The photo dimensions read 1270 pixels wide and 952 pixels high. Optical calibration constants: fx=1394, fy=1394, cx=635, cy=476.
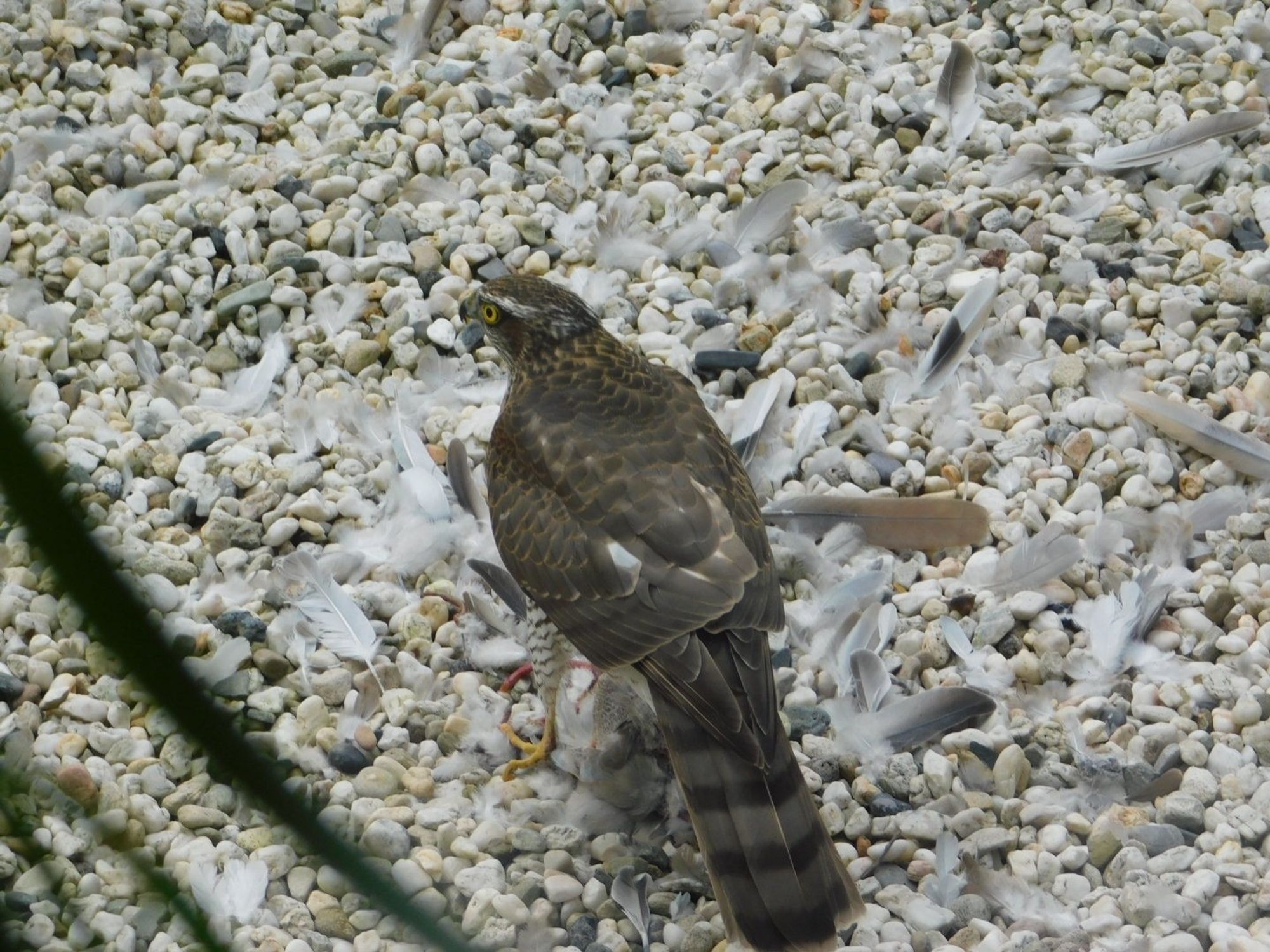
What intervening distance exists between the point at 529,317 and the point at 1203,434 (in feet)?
5.86

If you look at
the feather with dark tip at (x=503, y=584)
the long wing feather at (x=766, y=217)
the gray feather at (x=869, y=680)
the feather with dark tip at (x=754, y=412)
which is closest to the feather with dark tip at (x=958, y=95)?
the long wing feather at (x=766, y=217)

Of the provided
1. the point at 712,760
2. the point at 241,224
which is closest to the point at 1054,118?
the point at 241,224

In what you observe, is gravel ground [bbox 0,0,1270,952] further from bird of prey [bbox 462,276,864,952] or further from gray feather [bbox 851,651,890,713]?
bird of prey [bbox 462,276,864,952]

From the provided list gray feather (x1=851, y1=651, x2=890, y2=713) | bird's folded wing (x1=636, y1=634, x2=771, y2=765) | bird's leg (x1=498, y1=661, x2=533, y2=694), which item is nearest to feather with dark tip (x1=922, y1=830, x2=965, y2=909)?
gray feather (x1=851, y1=651, x2=890, y2=713)

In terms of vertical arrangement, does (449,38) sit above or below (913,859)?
above

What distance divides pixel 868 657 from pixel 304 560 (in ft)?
4.53

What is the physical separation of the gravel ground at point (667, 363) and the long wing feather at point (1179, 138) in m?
0.06

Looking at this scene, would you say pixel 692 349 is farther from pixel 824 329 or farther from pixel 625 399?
pixel 625 399

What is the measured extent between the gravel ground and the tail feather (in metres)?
0.32

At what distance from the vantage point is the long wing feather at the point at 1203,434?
11.7 ft

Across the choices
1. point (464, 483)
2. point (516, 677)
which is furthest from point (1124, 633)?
point (464, 483)

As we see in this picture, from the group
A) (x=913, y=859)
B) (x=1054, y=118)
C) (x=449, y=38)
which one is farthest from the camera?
(x=449, y=38)

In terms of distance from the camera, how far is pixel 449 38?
16.5 feet

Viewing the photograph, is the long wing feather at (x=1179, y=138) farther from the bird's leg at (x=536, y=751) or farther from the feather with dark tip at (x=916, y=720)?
the bird's leg at (x=536, y=751)
